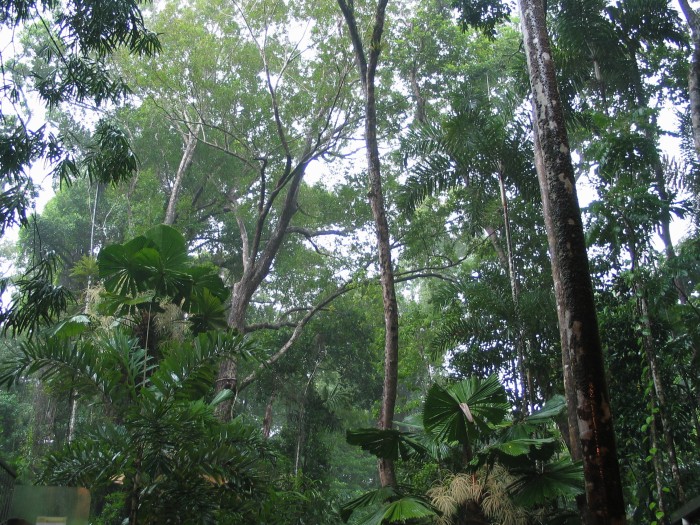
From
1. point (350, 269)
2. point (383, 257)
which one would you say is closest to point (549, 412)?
point (383, 257)

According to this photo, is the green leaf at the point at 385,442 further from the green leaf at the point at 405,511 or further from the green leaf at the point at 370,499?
the green leaf at the point at 405,511

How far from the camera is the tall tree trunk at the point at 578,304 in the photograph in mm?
3693

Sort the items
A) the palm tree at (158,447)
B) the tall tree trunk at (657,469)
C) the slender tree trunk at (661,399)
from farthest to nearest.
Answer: the slender tree trunk at (661,399)
the tall tree trunk at (657,469)
the palm tree at (158,447)

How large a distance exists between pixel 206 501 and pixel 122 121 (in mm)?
14779

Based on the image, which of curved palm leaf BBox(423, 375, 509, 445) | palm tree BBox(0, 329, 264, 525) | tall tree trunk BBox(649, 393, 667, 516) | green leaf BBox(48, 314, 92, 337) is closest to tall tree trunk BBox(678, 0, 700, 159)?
tall tree trunk BBox(649, 393, 667, 516)

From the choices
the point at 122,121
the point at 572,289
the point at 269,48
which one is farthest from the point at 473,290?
the point at 122,121

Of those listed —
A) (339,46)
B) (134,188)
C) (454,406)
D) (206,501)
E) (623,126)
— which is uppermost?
(339,46)

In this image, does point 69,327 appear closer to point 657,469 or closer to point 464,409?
point 464,409

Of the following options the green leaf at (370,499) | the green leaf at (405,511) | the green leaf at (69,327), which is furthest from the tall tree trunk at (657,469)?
the green leaf at (69,327)

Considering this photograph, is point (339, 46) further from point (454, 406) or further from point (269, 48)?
point (454, 406)

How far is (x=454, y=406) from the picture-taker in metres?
5.34

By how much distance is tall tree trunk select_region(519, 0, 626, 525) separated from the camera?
3.69 m

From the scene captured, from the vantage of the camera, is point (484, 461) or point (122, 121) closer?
point (484, 461)

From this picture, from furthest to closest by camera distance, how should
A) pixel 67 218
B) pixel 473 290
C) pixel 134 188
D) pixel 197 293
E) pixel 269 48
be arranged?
pixel 67 218 < pixel 134 188 < pixel 269 48 < pixel 473 290 < pixel 197 293
